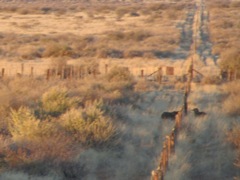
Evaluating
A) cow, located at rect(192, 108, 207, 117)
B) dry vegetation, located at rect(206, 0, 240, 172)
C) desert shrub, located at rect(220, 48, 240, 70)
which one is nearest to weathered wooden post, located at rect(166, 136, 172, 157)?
dry vegetation, located at rect(206, 0, 240, 172)

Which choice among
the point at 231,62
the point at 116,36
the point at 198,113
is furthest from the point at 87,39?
the point at 198,113

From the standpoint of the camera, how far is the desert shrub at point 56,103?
1602cm

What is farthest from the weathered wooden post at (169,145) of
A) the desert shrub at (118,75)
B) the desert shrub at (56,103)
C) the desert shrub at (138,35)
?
the desert shrub at (138,35)

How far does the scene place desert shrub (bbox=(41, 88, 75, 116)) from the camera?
52.5 feet

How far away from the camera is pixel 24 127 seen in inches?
504

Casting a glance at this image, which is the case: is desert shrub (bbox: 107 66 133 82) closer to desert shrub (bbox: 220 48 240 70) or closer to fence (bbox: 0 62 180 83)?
fence (bbox: 0 62 180 83)

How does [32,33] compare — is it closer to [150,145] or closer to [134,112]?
[134,112]

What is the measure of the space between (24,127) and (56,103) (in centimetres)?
340

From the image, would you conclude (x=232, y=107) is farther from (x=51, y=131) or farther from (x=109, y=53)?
(x=109, y=53)

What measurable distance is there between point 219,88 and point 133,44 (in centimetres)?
2060

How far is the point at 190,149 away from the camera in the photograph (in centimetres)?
1314

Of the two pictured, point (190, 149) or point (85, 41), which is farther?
point (85, 41)

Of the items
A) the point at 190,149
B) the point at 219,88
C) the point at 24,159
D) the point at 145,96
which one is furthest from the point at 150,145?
the point at 219,88

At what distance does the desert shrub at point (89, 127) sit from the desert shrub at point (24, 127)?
3.12ft
